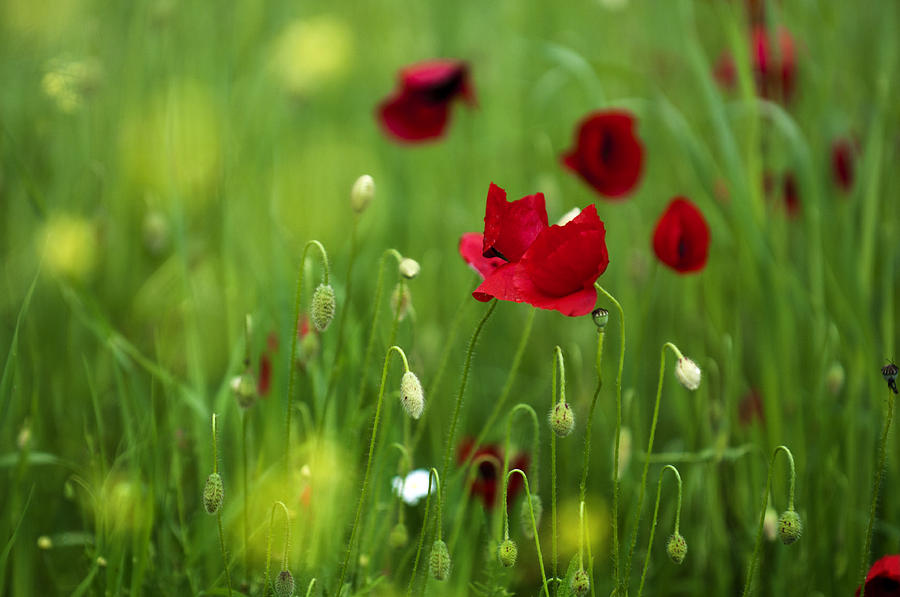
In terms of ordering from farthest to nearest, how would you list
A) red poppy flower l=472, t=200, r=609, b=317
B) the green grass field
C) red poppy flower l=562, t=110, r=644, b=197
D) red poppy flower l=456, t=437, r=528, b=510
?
red poppy flower l=562, t=110, r=644, b=197 → red poppy flower l=456, t=437, r=528, b=510 → the green grass field → red poppy flower l=472, t=200, r=609, b=317

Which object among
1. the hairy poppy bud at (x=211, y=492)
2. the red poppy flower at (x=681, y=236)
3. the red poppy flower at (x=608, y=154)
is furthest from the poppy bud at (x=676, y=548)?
the red poppy flower at (x=608, y=154)

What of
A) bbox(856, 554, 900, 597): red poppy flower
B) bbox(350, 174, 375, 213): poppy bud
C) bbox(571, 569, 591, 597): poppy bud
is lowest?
bbox(856, 554, 900, 597): red poppy flower

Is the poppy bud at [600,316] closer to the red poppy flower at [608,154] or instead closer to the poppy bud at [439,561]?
the poppy bud at [439,561]

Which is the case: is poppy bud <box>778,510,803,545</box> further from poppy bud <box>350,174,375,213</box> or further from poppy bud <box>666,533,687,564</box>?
poppy bud <box>350,174,375,213</box>

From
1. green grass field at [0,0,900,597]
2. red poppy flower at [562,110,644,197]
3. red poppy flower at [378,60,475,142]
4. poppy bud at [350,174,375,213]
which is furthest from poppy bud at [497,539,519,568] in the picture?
red poppy flower at [378,60,475,142]

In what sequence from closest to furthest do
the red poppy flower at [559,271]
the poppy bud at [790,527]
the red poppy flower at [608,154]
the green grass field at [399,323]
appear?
the red poppy flower at [559,271], the poppy bud at [790,527], the green grass field at [399,323], the red poppy flower at [608,154]

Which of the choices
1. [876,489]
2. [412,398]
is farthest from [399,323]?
[876,489]
